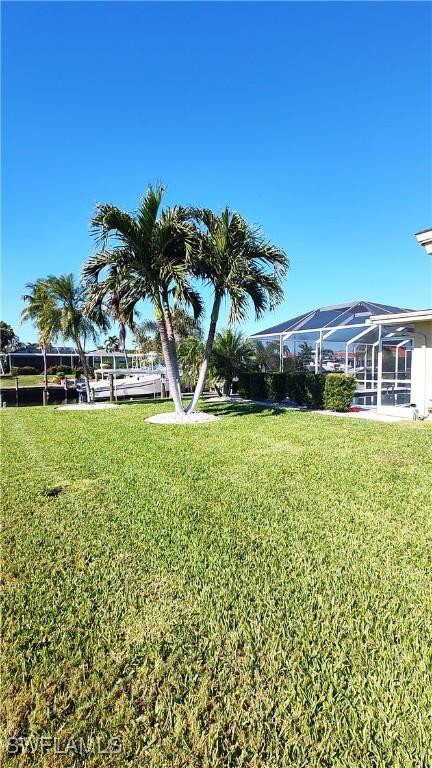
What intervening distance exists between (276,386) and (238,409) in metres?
2.72

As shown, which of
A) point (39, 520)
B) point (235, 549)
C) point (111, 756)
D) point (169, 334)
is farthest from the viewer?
point (169, 334)

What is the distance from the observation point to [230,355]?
18.2 m

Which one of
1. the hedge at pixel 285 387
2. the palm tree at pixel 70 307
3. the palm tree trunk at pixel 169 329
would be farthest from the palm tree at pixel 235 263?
the palm tree at pixel 70 307

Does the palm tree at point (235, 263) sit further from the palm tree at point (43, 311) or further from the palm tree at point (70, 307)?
the palm tree at point (43, 311)

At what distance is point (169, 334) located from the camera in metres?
11.7

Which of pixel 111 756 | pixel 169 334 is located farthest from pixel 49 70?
pixel 111 756

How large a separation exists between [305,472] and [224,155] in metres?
14.9

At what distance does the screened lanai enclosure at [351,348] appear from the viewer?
1376 cm

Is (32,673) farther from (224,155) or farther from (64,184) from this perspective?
(224,155)

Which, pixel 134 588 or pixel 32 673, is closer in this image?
pixel 32 673

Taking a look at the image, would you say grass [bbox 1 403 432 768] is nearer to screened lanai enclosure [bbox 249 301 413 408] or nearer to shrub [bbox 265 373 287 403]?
screened lanai enclosure [bbox 249 301 413 408]

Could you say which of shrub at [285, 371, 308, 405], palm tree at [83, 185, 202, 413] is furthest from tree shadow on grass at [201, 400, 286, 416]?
palm tree at [83, 185, 202, 413]

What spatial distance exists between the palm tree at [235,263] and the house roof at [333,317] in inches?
189

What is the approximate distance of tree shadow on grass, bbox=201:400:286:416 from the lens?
13091mm
